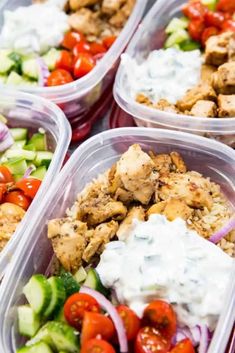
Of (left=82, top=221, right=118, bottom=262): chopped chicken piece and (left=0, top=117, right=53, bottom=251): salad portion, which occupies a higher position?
(left=82, top=221, right=118, bottom=262): chopped chicken piece

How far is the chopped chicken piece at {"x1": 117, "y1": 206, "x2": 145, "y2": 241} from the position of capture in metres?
2.10

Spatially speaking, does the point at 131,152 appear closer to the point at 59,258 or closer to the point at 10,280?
the point at 59,258

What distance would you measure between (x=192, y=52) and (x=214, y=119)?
588 millimetres

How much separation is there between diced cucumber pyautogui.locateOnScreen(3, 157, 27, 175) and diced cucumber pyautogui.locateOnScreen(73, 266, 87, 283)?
608 mm

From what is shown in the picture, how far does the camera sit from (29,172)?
250 cm

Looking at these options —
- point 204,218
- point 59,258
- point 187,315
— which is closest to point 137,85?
point 204,218

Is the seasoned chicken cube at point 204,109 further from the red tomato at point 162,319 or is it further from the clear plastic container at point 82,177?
the red tomato at point 162,319

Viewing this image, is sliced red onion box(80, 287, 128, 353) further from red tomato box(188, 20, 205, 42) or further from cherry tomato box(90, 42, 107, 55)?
red tomato box(188, 20, 205, 42)

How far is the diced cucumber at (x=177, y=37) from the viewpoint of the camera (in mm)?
3023

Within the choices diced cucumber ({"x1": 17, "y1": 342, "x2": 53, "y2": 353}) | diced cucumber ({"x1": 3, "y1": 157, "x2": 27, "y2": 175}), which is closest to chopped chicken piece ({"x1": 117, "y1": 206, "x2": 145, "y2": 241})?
diced cucumber ({"x1": 17, "y1": 342, "x2": 53, "y2": 353})

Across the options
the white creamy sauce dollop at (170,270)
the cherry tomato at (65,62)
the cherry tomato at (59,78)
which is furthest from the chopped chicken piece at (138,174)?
the cherry tomato at (65,62)

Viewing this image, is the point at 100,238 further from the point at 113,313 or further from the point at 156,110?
the point at 156,110

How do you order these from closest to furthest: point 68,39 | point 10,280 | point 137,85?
point 10,280, point 137,85, point 68,39

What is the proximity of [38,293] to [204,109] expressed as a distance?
1.04 meters
